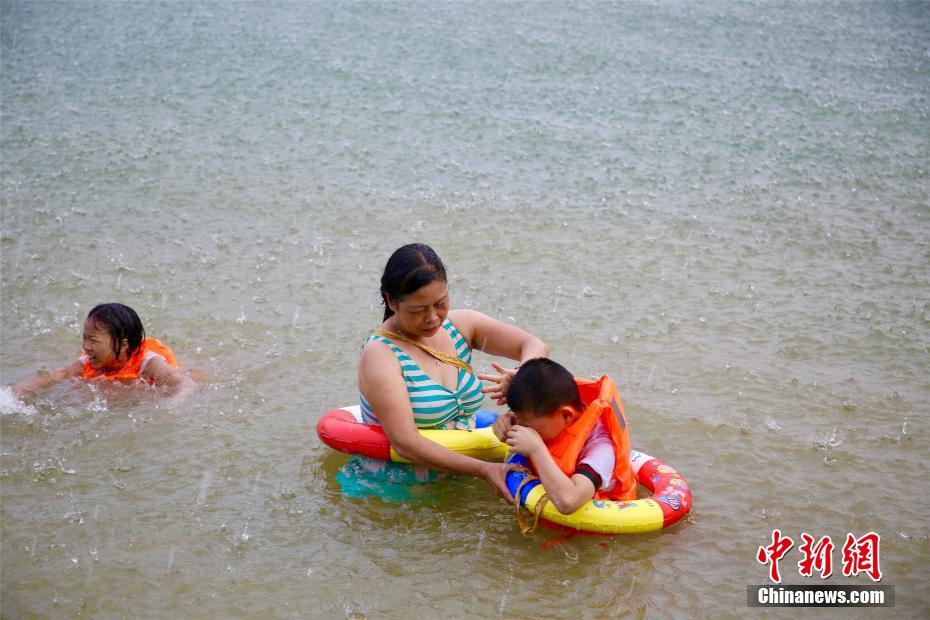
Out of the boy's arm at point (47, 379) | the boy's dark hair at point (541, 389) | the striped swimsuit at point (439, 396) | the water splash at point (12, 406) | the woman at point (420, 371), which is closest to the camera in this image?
the boy's dark hair at point (541, 389)

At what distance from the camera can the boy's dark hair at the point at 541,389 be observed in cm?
390

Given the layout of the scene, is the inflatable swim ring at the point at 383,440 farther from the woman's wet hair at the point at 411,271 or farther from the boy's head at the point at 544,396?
the woman's wet hair at the point at 411,271

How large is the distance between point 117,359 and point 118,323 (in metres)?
0.25

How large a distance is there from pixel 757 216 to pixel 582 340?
3.32m

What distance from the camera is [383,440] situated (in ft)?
14.3

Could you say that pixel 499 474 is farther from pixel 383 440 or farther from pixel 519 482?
pixel 383 440

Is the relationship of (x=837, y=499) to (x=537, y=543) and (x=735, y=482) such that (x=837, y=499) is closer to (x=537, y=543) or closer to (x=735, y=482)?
(x=735, y=482)

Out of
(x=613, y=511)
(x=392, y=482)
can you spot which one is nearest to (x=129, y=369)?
(x=392, y=482)

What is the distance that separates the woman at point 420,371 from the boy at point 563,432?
306mm

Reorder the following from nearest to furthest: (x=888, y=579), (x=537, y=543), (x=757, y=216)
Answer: (x=888, y=579) → (x=537, y=543) → (x=757, y=216)

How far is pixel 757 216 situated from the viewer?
8805 mm

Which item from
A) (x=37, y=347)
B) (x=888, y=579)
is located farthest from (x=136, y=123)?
(x=888, y=579)

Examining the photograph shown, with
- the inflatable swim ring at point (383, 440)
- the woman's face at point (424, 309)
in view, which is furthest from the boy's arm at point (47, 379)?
the woman's face at point (424, 309)

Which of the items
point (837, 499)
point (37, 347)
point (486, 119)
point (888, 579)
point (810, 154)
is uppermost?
point (486, 119)
